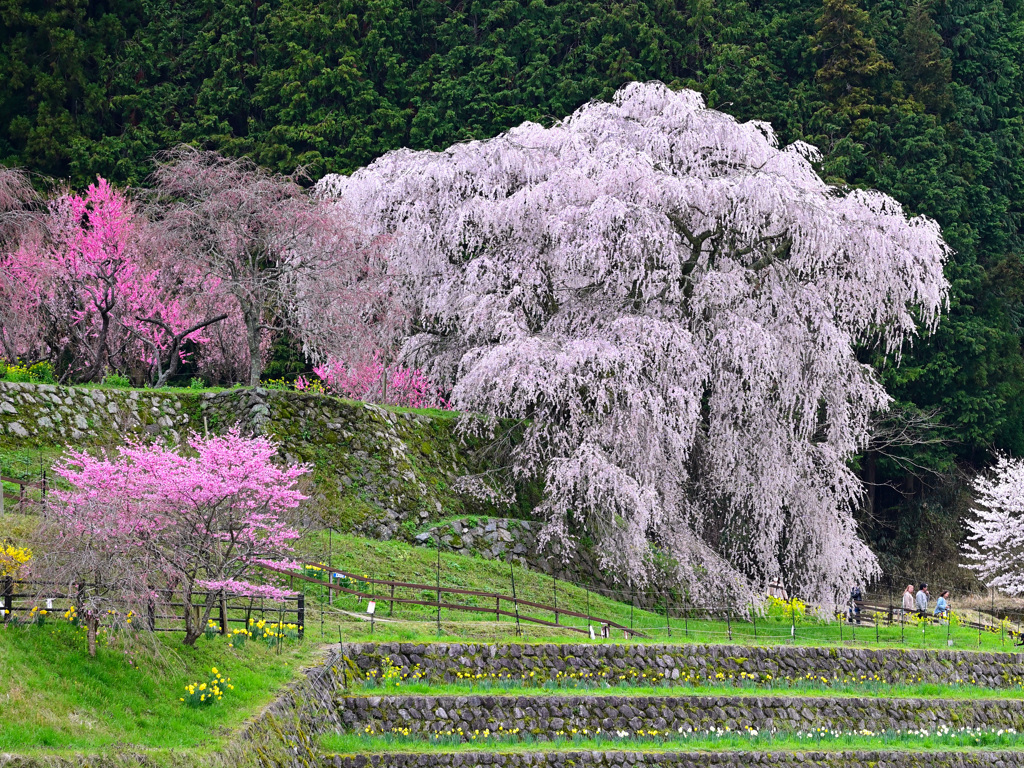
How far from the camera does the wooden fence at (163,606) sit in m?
11.5

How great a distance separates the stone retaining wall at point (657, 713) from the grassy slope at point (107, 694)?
8.35ft

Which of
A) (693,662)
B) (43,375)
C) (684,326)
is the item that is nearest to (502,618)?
(693,662)

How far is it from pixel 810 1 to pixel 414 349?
23682mm

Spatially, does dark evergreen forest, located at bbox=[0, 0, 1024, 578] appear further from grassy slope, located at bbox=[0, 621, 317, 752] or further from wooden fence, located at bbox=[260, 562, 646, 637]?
grassy slope, located at bbox=[0, 621, 317, 752]

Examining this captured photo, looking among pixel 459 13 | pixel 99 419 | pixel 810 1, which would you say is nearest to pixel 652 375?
pixel 99 419

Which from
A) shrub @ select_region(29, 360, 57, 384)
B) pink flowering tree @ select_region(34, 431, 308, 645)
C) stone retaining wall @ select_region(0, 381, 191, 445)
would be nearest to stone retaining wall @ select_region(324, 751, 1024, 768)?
pink flowering tree @ select_region(34, 431, 308, 645)

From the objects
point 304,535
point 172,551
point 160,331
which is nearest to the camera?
point 172,551

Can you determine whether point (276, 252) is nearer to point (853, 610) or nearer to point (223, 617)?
point (223, 617)

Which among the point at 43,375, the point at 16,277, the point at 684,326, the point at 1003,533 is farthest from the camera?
the point at 1003,533

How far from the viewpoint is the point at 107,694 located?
11125 mm

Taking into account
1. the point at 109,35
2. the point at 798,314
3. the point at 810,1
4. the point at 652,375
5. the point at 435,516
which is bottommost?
the point at 435,516

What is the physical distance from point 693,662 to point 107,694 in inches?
389

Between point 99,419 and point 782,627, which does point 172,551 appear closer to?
point 99,419

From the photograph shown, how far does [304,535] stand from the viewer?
1912 centimetres
